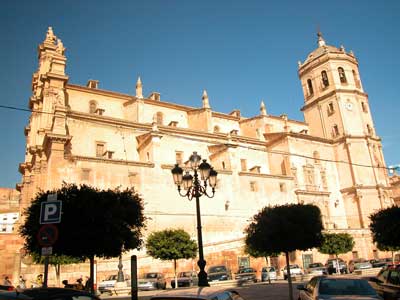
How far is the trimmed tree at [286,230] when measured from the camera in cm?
1559

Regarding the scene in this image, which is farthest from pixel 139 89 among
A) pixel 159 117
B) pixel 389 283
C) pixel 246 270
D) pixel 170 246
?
pixel 389 283

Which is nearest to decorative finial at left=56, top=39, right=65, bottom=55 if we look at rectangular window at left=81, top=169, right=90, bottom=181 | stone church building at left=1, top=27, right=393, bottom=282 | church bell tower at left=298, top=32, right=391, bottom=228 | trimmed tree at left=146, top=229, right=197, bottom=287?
stone church building at left=1, top=27, right=393, bottom=282

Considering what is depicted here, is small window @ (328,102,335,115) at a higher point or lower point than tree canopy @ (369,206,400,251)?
higher

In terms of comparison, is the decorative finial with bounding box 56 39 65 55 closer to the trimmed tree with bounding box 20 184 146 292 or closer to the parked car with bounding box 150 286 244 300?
the trimmed tree with bounding box 20 184 146 292

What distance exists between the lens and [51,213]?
27.3 feet

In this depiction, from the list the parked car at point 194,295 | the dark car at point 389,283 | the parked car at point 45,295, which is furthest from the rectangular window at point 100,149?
the parked car at point 194,295

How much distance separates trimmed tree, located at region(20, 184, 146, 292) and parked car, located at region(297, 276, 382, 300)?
7099mm

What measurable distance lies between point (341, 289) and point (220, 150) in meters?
32.7

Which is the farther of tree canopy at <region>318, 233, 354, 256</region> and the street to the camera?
tree canopy at <region>318, 233, 354, 256</region>

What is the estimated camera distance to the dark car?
9624mm

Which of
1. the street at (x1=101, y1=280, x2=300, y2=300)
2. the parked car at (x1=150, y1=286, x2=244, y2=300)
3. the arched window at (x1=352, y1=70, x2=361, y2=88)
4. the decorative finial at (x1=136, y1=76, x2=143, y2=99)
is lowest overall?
the street at (x1=101, y1=280, x2=300, y2=300)

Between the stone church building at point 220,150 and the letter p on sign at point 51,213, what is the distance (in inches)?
733

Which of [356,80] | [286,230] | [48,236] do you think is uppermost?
[356,80]

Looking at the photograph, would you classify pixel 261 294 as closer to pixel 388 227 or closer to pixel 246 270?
pixel 388 227
